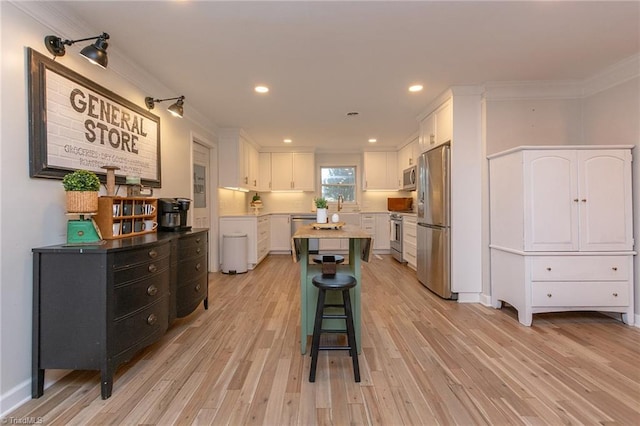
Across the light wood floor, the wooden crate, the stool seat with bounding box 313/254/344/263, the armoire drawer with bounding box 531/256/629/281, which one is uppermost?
the wooden crate

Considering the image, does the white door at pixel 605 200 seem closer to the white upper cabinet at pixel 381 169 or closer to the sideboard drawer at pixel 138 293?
the sideboard drawer at pixel 138 293

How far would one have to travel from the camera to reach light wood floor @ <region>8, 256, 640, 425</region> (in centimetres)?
154

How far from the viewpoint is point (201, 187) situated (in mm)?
4531

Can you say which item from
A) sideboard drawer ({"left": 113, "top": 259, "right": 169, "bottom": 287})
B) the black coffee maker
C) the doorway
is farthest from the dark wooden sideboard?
the doorway

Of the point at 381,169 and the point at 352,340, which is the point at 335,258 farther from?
the point at 381,169

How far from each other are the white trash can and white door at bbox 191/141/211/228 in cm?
43

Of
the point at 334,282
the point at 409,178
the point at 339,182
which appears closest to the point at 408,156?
the point at 409,178

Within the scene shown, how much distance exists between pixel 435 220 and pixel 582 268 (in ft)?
4.68

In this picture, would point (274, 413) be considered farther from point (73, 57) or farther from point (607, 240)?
point (607, 240)

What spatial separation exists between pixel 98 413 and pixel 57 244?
104 cm

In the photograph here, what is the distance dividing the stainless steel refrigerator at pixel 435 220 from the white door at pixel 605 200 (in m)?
1.18

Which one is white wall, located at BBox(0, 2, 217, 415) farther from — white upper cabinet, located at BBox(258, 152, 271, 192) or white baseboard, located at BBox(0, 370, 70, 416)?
white upper cabinet, located at BBox(258, 152, 271, 192)

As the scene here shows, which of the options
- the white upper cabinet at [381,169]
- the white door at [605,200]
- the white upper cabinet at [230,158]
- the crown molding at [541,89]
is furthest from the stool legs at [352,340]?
the white upper cabinet at [381,169]

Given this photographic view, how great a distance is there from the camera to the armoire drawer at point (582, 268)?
107 inches
